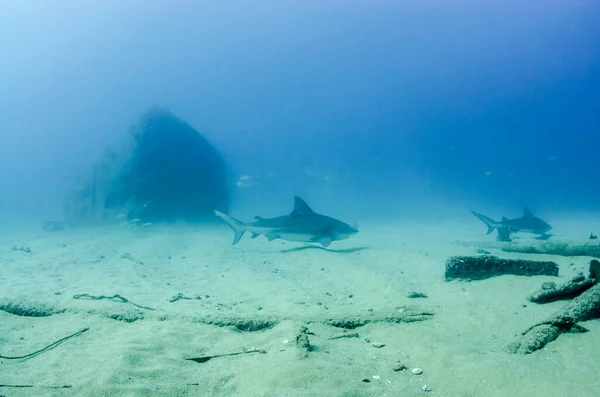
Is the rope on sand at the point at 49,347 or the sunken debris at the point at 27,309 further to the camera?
the sunken debris at the point at 27,309

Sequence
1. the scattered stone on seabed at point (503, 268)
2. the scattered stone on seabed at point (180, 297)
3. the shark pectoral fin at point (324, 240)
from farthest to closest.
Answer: the shark pectoral fin at point (324, 240)
the scattered stone on seabed at point (503, 268)
the scattered stone on seabed at point (180, 297)

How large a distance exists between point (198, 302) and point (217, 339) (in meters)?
1.95

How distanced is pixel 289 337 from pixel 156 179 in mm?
21779

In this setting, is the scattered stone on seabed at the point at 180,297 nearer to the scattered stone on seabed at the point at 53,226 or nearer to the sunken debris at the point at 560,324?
the sunken debris at the point at 560,324

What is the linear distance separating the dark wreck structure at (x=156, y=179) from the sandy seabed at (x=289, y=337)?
50.0ft

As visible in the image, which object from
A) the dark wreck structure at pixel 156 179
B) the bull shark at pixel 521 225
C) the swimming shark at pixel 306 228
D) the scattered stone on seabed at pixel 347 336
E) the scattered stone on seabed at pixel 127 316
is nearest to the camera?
the scattered stone on seabed at pixel 347 336

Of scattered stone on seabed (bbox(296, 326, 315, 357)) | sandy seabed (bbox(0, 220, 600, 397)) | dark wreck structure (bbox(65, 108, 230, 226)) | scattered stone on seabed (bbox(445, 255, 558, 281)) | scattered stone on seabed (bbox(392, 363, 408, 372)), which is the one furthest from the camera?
dark wreck structure (bbox(65, 108, 230, 226))

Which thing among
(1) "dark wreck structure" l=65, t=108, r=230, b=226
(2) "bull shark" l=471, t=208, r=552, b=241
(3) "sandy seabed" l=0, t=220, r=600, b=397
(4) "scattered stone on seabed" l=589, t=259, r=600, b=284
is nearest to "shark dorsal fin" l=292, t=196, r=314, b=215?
A: (3) "sandy seabed" l=0, t=220, r=600, b=397

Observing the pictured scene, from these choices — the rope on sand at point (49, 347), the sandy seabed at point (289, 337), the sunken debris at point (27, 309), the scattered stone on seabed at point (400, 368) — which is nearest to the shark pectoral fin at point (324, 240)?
the sandy seabed at point (289, 337)

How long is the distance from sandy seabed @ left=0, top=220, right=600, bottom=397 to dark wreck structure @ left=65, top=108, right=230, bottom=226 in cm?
1525

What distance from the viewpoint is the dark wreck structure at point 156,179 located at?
23.4m

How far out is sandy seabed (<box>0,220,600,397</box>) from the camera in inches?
112

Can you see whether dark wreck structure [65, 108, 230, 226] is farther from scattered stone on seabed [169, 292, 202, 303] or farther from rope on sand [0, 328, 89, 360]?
rope on sand [0, 328, 89, 360]

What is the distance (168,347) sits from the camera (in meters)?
3.85
